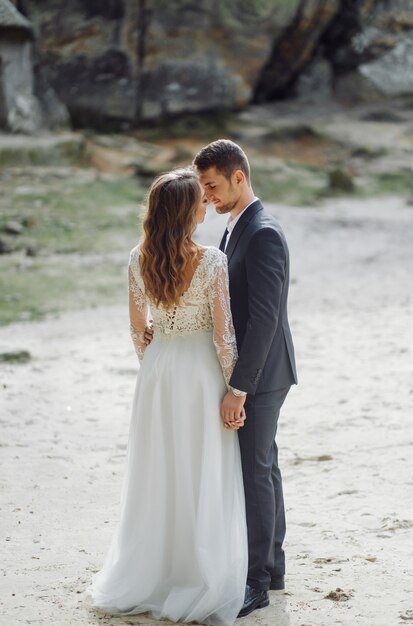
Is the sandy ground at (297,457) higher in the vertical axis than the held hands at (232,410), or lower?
lower

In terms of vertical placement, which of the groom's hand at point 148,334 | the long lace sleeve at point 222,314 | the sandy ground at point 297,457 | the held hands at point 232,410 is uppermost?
the long lace sleeve at point 222,314

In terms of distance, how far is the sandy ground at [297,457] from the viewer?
4.11m

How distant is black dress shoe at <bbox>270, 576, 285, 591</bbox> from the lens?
13.6 feet

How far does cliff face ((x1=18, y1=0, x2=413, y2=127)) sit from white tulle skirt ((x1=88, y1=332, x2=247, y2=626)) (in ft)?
50.7

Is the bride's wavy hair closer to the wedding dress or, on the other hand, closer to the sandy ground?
the wedding dress

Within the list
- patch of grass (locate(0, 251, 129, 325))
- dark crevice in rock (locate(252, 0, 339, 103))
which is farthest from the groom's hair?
dark crevice in rock (locate(252, 0, 339, 103))

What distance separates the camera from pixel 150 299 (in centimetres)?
387

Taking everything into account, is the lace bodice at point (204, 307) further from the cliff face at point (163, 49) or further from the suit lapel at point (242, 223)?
the cliff face at point (163, 49)

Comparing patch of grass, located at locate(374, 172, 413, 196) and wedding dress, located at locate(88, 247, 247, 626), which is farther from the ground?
wedding dress, located at locate(88, 247, 247, 626)

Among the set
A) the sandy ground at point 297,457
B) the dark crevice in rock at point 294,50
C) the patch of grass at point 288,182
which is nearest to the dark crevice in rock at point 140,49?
the dark crevice in rock at point 294,50

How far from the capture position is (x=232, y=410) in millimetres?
3801

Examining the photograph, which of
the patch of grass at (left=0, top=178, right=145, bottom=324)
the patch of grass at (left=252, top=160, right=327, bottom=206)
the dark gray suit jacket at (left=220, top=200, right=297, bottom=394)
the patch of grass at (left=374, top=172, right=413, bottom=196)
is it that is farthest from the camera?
the patch of grass at (left=374, top=172, right=413, bottom=196)

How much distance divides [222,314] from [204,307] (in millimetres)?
93

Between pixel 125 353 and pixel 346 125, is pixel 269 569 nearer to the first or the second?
pixel 125 353
